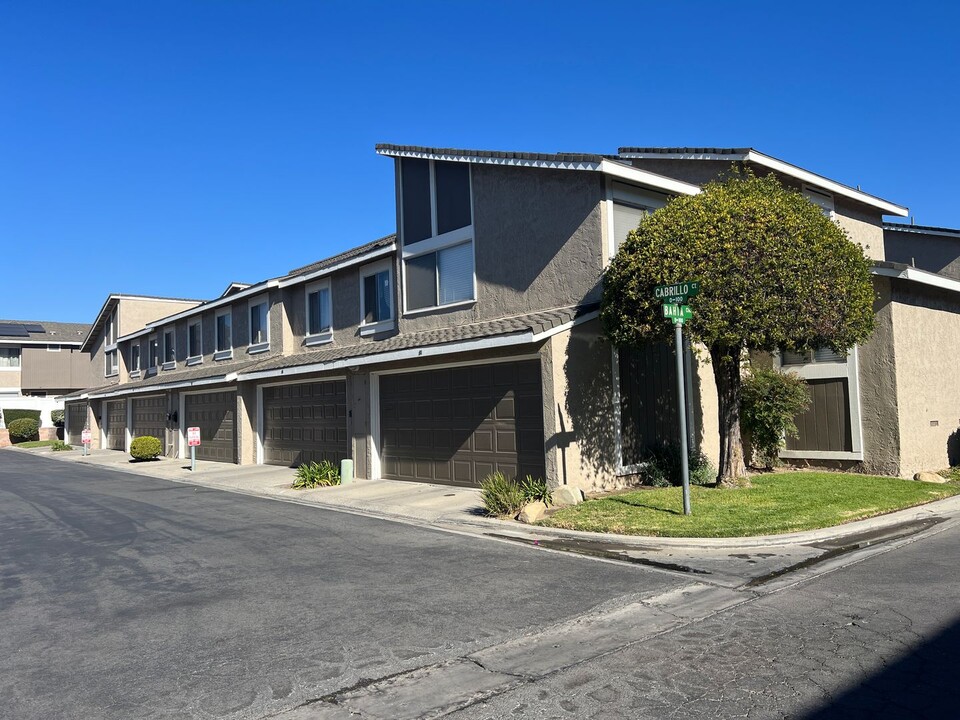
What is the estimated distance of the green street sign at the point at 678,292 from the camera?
10.3 metres

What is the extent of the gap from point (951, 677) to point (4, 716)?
6.11 metres

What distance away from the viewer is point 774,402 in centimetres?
1523

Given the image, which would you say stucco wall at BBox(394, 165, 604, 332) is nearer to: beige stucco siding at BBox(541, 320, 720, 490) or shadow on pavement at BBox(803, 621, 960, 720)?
beige stucco siding at BBox(541, 320, 720, 490)

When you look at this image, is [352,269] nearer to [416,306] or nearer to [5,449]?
[416,306]

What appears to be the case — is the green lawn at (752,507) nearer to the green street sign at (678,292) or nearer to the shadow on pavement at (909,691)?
the green street sign at (678,292)

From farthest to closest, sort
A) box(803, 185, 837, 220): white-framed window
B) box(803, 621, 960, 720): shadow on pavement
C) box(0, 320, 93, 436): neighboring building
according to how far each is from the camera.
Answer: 1. box(0, 320, 93, 436): neighboring building
2. box(803, 185, 837, 220): white-framed window
3. box(803, 621, 960, 720): shadow on pavement

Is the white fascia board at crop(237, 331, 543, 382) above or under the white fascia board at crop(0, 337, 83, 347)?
under

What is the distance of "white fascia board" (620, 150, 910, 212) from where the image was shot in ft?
53.1

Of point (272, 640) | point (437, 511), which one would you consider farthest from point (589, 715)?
point (437, 511)

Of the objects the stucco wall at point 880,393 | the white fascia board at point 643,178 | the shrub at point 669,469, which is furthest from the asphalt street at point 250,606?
the stucco wall at point 880,393

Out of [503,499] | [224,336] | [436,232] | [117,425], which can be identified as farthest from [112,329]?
[503,499]

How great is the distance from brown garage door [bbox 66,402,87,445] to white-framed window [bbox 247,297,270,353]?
69.1 ft

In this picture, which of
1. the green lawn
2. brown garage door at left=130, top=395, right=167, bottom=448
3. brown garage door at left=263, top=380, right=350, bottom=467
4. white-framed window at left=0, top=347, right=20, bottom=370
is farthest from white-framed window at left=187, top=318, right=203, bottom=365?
white-framed window at left=0, top=347, right=20, bottom=370

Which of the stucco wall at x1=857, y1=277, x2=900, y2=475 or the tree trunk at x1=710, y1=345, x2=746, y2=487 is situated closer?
the tree trunk at x1=710, y1=345, x2=746, y2=487
